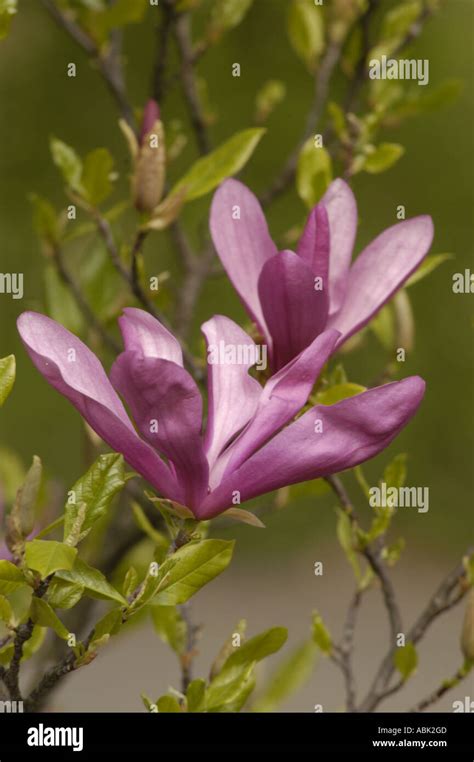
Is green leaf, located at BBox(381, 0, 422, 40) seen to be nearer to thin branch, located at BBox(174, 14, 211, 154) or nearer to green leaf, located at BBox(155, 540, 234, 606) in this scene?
thin branch, located at BBox(174, 14, 211, 154)

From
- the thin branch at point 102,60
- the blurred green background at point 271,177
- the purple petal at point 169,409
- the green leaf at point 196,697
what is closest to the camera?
the purple petal at point 169,409

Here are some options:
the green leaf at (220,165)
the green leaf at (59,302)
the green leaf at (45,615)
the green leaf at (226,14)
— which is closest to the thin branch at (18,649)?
the green leaf at (45,615)

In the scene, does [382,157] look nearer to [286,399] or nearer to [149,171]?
[149,171]

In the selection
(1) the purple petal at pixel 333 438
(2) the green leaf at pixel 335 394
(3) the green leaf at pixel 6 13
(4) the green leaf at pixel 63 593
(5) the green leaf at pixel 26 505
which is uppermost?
(3) the green leaf at pixel 6 13

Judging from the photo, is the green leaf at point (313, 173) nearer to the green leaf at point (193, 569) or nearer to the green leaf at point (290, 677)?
the green leaf at point (193, 569)

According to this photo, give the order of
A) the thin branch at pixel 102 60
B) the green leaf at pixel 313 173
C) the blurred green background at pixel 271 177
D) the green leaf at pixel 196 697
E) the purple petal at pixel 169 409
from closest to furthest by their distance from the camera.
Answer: the purple petal at pixel 169 409 → the green leaf at pixel 196 697 → the green leaf at pixel 313 173 → the thin branch at pixel 102 60 → the blurred green background at pixel 271 177

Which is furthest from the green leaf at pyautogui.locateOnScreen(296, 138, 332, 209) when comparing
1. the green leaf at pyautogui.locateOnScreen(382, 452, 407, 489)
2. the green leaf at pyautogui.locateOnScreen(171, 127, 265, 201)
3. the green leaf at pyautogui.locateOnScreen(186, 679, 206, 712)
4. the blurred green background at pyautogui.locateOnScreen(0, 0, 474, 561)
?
the blurred green background at pyautogui.locateOnScreen(0, 0, 474, 561)
